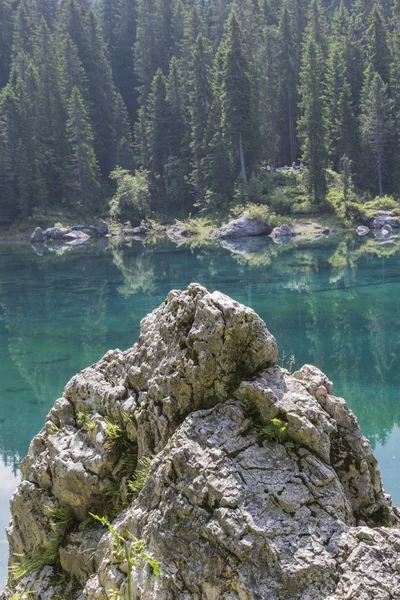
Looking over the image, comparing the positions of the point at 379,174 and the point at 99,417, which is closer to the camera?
the point at 99,417

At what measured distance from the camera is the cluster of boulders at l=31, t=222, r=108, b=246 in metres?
65.6

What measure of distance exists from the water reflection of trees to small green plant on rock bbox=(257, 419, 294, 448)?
7.89 meters

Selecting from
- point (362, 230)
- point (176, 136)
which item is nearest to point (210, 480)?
point (362, 230)

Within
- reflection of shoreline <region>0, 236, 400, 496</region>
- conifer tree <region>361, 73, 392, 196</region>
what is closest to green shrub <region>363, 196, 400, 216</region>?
conifer tree <region>361, 73, 392, 196</region>

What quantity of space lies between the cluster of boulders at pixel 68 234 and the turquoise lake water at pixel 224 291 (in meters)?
15.6

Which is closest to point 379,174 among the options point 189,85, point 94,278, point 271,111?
point 271,111

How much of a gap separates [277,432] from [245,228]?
5606cm

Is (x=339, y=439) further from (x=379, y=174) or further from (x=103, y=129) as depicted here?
(x=103, y=129)

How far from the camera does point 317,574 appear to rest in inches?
147

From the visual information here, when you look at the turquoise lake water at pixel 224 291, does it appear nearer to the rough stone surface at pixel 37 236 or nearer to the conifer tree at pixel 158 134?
the rough stone surface at pixel 37 236

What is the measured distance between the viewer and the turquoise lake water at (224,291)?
1427cm

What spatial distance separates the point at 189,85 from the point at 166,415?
80463mm

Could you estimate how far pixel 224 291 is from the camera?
29281 millimetres

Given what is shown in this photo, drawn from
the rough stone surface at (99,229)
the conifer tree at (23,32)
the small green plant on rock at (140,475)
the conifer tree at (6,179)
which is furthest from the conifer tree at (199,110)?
the small green plant on rock at (140,475)
